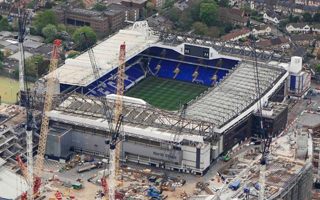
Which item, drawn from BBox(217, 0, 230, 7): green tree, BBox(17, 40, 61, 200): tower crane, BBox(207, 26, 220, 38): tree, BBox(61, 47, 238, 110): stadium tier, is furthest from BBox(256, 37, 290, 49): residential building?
BBox(17, 40, 61, 200): tower crane

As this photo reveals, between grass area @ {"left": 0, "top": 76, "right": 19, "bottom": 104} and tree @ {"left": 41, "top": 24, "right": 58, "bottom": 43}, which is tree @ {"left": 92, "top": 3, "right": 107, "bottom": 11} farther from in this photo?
grass area @ {"left": 0, "top": 76, "right": 19, "bottom": 104}

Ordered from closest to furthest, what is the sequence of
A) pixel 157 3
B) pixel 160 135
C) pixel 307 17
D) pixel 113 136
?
pixel 113 136
pixel 160 135
pixel 307 17
pixel 157 3

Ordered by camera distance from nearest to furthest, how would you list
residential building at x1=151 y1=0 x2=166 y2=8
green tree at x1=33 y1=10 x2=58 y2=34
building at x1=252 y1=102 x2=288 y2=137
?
1. building at x1=252 y1=102 x2=288 y2=137
2. green tree at x1=33 y1=10 x2=58 y2=34
3. residential building at x1=151 y1=0 x2=166 y2=8

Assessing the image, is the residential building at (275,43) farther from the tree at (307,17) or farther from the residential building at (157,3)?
the residential building at (157,3)

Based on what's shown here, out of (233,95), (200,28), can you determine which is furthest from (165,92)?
(200,28)

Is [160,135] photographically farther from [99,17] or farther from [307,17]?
[307,17]

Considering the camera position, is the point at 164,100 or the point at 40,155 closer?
the point at 40,155

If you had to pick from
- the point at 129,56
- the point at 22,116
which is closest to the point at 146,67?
the point at 129,56

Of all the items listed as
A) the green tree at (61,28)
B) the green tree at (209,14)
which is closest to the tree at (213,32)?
the green tree at (209,14)
